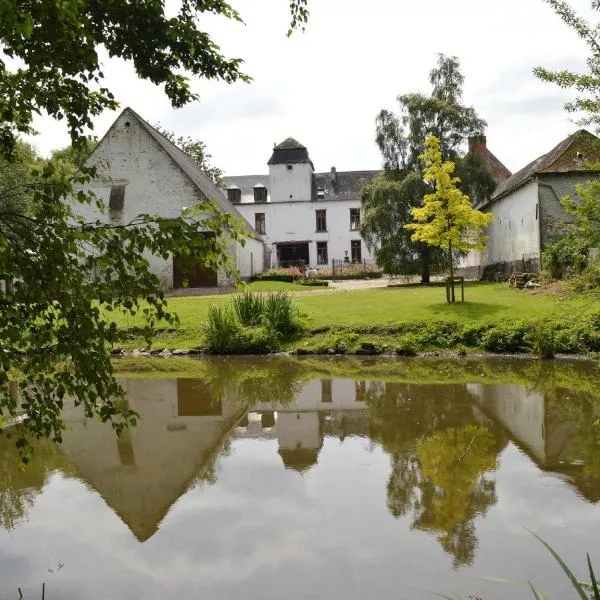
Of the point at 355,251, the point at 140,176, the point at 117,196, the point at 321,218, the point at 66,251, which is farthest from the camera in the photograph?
the point at 321,218

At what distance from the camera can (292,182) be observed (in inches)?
2132

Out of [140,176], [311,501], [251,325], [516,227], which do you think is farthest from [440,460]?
[140,176]

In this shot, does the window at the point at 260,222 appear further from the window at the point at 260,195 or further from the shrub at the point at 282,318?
the shrub at the point at 282,318

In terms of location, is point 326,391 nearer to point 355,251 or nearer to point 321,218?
point 355,251

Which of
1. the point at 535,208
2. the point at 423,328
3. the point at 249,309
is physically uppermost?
the point at 535,208

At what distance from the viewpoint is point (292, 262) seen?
53.4 metres

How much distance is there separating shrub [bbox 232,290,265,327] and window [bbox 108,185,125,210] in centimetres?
1515

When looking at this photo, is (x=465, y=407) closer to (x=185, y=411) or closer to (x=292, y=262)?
(x=185, y=411)

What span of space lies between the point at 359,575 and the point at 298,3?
3.95m

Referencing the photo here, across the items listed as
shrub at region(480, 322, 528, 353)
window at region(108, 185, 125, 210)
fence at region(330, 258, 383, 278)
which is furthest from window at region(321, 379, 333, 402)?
fence at region(330, 258, 383, 278)

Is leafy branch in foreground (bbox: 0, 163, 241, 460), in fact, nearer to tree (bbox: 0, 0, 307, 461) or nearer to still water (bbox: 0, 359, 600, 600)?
tree (bbox: 0, 0, 307, 461)

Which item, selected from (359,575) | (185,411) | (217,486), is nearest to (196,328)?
(185,411)

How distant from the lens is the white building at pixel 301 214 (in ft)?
175

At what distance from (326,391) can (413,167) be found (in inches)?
944
